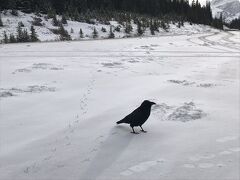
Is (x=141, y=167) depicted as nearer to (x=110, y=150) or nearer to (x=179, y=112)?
(x=110, y=150)

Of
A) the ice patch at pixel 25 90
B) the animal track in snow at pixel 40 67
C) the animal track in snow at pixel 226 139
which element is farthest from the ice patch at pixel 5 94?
the animal track in snow at pixel 226 139

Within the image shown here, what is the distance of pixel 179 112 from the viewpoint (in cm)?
555

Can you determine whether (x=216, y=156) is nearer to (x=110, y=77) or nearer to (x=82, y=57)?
(x=110, y=77)

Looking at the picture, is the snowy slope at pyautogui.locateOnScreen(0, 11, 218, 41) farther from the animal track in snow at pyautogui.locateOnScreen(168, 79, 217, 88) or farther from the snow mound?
the snow mound

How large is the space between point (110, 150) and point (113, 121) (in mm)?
976

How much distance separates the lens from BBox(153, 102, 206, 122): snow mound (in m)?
5.30

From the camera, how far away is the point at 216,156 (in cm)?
402

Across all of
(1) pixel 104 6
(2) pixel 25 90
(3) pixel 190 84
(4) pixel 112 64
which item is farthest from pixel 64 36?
(1) pixel 104 6

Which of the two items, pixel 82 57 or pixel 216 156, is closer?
pixel 216 156

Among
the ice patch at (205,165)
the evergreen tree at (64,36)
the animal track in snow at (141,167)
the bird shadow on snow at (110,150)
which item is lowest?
the ice patch at (205,165)

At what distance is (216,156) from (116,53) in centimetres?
808

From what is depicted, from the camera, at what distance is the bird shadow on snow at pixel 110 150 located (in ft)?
12.1

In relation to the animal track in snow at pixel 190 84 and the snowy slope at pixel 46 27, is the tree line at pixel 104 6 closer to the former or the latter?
the snowy slope at pixel 46 27

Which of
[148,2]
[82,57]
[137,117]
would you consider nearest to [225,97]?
[137,117]
